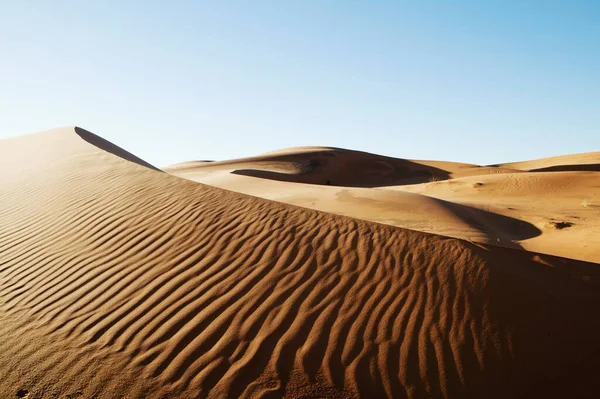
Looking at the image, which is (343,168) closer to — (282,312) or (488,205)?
(488,205)

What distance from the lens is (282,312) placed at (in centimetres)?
454

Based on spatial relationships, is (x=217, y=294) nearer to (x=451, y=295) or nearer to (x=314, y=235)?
(x=314, y=235)

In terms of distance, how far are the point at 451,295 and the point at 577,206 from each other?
11.8m

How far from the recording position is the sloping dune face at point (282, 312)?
152 inches

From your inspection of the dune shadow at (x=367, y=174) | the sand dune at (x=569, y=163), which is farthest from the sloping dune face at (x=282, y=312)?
the sand dune at (x=569, y=163)

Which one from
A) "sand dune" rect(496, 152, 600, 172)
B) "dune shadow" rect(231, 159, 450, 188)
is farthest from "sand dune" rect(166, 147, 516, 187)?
"sand dune" rect(496, 152, 600, 172)

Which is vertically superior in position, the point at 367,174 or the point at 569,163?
the point at 569,163

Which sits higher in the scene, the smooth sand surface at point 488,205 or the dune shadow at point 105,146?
the dune shadow at point 105,146

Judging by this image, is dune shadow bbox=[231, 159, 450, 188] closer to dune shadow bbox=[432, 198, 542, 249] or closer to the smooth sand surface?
the smooth sand surface

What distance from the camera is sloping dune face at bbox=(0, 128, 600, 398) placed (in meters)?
3.85

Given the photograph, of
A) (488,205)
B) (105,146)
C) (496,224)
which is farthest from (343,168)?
(496,224)

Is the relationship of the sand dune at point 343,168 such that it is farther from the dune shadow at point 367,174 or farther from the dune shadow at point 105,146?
the dune shadow at point 105,146

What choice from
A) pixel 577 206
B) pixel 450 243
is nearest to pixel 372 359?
pixel 450 243

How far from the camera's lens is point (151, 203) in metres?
7.57
